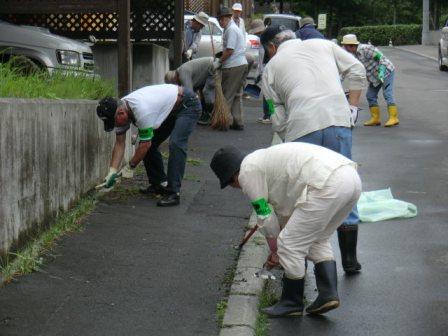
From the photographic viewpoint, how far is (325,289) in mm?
6238

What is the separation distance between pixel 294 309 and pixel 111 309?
3.90 feet

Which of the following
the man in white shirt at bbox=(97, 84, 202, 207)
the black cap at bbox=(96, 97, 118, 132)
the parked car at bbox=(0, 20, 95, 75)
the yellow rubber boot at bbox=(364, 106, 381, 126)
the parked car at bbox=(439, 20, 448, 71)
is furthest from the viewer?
the parked car at bbox=(439, 20, 448, 71)

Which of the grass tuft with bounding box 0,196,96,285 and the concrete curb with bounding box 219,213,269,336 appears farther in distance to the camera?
the grass tuft with bounding box 0,196,96,285

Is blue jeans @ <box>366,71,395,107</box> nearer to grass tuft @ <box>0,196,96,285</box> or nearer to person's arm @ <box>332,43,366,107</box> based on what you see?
grass tuft @ <box>0,196,96,285</box>

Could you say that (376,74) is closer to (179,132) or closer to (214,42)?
(214,42)

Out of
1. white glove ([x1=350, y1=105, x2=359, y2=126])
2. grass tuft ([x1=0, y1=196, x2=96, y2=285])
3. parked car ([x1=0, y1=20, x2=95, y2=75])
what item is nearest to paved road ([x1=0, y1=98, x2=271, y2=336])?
grass tuft ([x1=0, y1=196, x2=96, y2=285])

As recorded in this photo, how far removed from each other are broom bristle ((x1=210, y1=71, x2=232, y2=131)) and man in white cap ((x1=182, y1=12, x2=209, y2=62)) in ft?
4.70

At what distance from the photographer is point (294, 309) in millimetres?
6340

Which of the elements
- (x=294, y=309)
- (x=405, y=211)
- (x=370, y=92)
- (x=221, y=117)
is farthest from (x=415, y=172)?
(x=294, y=309)

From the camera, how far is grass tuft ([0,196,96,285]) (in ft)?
22.3

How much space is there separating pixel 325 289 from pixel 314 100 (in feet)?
5.69

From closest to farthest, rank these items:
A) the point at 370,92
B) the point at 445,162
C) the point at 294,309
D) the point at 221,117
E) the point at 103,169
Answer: the point at 294,309 < the point at 103,169 < the point at 445,162 < the point at 221,117 < the point at 370,92

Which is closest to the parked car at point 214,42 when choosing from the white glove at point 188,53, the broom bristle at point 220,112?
the white glove at point 188,53

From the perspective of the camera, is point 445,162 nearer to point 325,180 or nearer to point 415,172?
point 415,172
